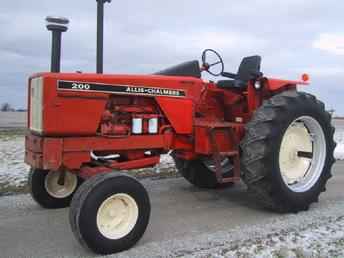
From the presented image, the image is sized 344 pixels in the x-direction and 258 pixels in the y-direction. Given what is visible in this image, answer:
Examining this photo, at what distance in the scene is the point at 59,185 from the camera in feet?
18.9

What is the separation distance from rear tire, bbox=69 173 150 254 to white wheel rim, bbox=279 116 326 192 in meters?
2.16

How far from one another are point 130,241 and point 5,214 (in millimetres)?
1892

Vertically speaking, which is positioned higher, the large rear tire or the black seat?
the black seat

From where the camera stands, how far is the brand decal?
466 centimetres

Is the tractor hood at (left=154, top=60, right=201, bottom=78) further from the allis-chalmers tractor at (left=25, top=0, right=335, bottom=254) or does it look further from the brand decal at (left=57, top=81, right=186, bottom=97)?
the brand decal at (left=57, top=81, right=186, bottom=97)

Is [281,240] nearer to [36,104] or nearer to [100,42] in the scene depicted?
[36,104]

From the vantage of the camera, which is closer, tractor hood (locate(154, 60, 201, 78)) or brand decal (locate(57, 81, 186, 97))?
brand decal (locate(57, 81, 186, 97))

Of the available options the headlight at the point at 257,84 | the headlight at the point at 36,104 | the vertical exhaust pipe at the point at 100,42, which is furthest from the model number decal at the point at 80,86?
the headlight at the point at 257,84

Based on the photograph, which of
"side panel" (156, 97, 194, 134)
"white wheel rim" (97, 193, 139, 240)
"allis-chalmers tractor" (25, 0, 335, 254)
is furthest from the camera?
"side panel" (156, 97, 194, 134)

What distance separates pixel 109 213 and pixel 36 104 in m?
1.40

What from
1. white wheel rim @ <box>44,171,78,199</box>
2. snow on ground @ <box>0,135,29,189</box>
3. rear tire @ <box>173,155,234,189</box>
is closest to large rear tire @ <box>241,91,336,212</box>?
rear tire @ <box>173,155,234,189</box>

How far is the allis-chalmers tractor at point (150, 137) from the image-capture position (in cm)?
428

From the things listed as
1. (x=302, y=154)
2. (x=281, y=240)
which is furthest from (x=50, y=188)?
(x=302, y=154)

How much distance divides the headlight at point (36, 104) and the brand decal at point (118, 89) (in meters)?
0.21
